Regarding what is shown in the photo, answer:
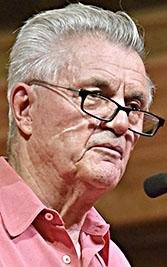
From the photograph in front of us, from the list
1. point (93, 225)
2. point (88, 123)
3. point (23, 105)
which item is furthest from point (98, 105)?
point (93, 225)

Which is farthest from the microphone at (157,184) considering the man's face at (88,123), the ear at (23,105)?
the ear at (23,105)

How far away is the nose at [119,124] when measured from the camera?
1.19m

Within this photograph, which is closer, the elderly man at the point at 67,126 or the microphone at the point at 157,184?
the microphone at the point at 157,184

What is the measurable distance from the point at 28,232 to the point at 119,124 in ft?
0.72

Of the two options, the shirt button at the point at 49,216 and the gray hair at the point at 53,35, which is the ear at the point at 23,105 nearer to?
the gray hair at the point at 53,35

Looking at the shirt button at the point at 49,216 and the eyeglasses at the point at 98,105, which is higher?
the eyeglasses at the point at 98,105

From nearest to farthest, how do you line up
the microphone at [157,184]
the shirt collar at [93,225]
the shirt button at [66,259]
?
the microphone at [157,184]
the shirt button at [66,259]
the shirt collar at [93,225]

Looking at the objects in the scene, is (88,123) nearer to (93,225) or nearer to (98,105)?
(98,105)

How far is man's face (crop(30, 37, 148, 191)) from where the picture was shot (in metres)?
1.19

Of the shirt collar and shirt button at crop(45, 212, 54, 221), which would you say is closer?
shirt button at crop(45, 212, 54, 221)

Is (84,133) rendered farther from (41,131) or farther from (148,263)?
(148,263)

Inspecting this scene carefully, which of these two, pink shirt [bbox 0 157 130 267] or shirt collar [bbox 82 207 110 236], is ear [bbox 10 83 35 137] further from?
shirt collar [bbox 82 207 110 236]

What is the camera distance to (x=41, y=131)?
1225 millimetres

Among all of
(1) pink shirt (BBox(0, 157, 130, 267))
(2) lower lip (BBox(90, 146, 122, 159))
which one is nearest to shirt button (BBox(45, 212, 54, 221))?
(1) pink shirt (BBox(0, 157, 130, 267))
